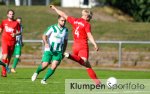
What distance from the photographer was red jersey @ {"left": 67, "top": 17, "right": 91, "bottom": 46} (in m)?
19.5

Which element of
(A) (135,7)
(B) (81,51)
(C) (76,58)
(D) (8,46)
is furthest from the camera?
(A) (135,7)

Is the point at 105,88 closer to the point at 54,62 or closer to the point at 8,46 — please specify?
the point at 54,62

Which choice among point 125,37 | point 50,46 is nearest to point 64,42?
point 50,46

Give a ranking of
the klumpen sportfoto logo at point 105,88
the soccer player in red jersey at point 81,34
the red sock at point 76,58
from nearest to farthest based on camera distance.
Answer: the klumpen sportfoto logo at point 105,88 < the red sock at point 76,58 < the soccer player in red jersey at point 81,34

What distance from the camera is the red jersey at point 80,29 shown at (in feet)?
63.9

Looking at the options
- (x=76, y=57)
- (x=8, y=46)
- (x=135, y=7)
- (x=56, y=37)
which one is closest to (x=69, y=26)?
(x=135, y=7)

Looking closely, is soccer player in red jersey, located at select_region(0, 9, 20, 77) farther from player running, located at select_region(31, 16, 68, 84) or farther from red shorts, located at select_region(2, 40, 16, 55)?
player running, located at select_region(31, 16, 68, 84)

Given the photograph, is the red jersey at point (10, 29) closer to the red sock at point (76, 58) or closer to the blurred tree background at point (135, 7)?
the red sock at point (76, 58)

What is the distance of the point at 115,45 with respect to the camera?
36750 mm

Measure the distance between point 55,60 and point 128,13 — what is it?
34700 millimetres

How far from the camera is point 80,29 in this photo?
64.0 feet

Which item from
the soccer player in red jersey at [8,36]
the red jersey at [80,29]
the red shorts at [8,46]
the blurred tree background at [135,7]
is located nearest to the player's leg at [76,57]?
the red jersey at [80,29]

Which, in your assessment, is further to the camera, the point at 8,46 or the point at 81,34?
the point at 8,46

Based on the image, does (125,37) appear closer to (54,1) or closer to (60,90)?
(54,1)
